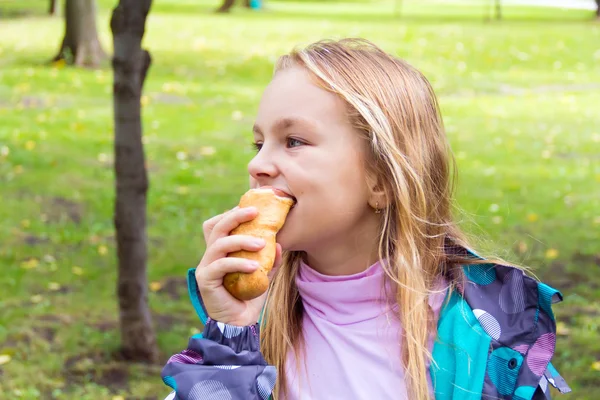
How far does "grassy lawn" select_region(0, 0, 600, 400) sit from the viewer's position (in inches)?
182

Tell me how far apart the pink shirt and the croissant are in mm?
228

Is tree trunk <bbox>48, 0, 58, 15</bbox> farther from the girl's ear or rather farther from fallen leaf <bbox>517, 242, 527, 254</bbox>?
the girl's ear

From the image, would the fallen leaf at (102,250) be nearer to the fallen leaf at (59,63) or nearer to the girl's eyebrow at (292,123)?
the girl's eyebrow at (292,123)

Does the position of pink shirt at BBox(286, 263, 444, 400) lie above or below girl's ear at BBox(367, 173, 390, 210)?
below

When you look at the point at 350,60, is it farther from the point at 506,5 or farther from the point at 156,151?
the point at 506,5

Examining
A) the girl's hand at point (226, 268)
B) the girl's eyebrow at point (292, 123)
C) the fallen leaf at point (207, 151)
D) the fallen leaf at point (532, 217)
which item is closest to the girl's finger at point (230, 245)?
the girl's hand at point (226, 268)

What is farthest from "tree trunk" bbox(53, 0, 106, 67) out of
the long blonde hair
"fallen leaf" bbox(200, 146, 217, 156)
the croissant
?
the croissant

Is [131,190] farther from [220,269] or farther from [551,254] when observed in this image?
[551,254]

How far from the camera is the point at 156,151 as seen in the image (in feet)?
28.4

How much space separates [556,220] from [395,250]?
5.05 meters

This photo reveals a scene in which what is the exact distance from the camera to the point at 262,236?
174 centimetres

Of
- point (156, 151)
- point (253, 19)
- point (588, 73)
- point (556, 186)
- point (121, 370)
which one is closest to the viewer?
point (121, 370)

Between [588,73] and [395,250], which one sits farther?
[588,73]

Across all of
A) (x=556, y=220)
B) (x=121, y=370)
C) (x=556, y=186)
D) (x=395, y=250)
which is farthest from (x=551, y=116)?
(x=395, y=250)
